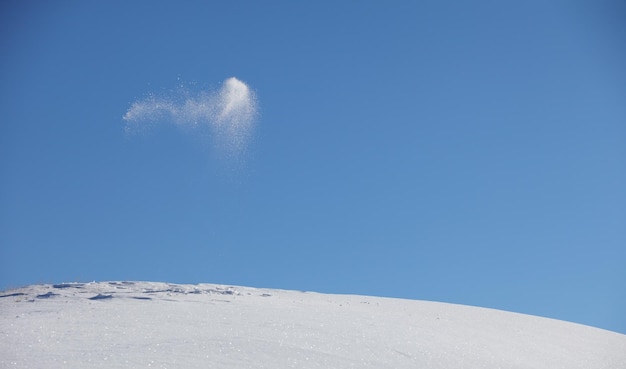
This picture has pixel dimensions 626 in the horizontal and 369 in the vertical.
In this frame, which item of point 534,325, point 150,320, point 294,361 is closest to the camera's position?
point 294,361

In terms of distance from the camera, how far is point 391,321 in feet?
35.0

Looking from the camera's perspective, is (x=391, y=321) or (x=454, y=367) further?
(x=391, y=321)

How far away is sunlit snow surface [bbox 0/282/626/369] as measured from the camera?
766 cm

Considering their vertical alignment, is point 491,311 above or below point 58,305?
above

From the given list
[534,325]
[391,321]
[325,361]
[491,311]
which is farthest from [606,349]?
[325,361]

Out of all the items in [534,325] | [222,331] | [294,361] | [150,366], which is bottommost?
[150,366]

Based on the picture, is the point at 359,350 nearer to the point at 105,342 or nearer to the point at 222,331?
the point at 222,331

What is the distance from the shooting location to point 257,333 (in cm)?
877

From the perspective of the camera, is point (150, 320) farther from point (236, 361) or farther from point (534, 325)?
point (534, 325)

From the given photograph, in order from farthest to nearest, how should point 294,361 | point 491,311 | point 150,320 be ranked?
1. point 491,311
2. point 150,320
3. point 294,361

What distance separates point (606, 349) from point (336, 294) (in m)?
6.06

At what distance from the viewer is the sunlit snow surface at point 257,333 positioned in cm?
766

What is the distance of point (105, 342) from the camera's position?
314 inches

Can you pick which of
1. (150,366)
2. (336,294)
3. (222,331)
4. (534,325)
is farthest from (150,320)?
(534,325)
